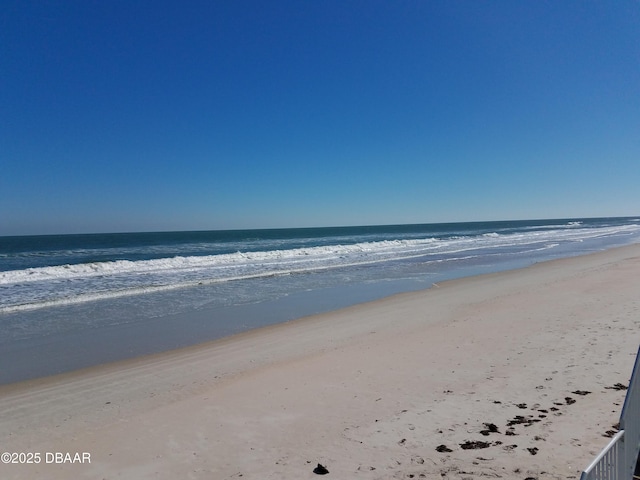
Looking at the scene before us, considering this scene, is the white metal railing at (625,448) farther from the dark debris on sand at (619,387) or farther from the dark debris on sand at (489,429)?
the dark debris on sand at (619,387)

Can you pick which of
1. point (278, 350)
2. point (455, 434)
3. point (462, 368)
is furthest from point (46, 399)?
point (462, 368)

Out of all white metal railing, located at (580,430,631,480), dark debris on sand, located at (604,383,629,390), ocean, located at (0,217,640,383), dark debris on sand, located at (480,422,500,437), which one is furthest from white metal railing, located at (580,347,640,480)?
ocean, located at (0,217,640,383)

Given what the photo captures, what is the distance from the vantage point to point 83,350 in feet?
29.2

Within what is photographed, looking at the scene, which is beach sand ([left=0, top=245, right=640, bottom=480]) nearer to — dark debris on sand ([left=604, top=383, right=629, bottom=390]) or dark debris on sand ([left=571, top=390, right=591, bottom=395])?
dark debris on sand ([left=571, top=390, right=591, bottom=395])

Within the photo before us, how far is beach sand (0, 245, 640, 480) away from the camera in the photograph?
408cm

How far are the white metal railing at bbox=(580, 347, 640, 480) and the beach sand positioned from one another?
840 millimetres

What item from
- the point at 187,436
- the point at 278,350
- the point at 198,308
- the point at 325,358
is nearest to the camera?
the point at 187,436

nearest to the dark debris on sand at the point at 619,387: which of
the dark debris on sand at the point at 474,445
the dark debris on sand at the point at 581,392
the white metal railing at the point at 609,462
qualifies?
the dark debris on sand at the point at 581,392

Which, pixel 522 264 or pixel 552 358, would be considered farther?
pixel 522 264

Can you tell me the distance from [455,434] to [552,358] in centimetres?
334

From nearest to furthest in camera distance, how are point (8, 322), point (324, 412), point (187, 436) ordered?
point (187, 436)
point (324, 412)
point (8, 322)

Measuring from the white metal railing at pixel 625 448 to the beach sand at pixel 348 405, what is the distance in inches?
33.1

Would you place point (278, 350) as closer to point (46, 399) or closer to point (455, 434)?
point (46, 399)

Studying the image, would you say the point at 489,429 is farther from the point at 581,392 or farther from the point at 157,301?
the point at 157,301
